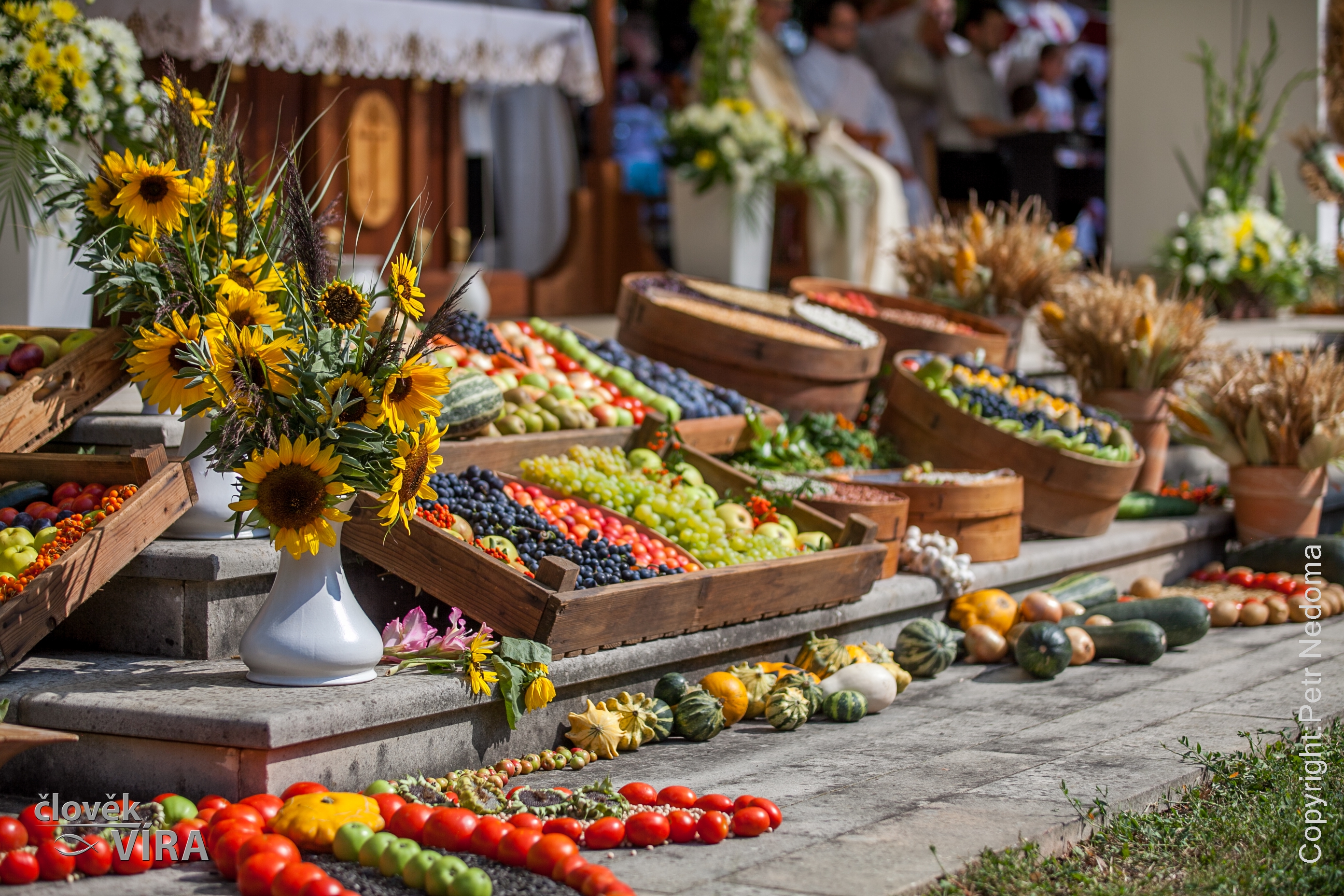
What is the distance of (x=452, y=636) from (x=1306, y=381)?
434 centimetres

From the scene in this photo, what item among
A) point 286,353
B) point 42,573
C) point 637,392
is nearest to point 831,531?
point 637,392

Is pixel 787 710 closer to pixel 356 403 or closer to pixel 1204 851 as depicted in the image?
pixel 1204 851

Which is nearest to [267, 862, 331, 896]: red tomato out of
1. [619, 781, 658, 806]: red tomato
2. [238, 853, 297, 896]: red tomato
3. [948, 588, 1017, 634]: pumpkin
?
[238, 853, 297, 896]: red tomato

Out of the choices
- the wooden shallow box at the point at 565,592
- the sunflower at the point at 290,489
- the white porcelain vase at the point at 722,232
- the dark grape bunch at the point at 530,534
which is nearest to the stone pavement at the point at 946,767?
the wooden shallow box at the point at 565,592

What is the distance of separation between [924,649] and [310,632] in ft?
7.37

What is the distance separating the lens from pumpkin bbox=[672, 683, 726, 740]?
4.14 m

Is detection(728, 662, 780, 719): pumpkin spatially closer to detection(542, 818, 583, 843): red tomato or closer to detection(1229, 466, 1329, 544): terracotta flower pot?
detection(542, 818, 583, 843): red tomato

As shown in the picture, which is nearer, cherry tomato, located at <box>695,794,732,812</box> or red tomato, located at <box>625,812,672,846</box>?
red tomato, located at <box>625,812,672,846</box>

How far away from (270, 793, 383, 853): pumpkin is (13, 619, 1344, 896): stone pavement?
18 cm

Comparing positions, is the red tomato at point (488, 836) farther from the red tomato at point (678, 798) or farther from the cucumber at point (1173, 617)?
the cucumber at point (1173, 617)

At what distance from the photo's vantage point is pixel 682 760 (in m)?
3.94

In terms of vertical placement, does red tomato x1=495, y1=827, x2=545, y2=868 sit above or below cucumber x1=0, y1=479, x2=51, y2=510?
below

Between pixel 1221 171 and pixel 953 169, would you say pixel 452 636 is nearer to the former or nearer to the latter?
pixel 1221 171

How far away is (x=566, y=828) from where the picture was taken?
10.5 feet
